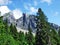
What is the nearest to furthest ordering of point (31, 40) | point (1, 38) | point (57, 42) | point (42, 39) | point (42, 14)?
point (1, 38), point (42, 39), point (42, 14), point (57, 42), point (31, 40)

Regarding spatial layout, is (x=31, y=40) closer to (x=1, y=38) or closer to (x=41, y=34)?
(x=41, y=34)

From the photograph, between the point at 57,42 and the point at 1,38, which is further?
the point at 57,42

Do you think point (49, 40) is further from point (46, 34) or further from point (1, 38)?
point (1, 38)

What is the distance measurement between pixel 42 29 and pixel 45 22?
3.01 metres

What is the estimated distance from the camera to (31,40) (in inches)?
4429

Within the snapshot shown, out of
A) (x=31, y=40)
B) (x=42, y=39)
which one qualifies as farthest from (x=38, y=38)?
(x=31, y=40)

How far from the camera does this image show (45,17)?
67375mm

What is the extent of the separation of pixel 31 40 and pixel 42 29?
5006cm

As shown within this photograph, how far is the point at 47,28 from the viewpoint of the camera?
64438 millimetres

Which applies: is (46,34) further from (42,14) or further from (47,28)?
(42,14)

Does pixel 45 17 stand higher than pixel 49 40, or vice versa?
pixel 45 17

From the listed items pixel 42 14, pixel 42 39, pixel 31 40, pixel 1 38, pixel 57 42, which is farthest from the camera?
pixel 31 40

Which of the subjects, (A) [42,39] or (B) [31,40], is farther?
(B) [31,40]

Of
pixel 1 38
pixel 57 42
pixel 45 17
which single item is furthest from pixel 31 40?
pixel 1 38
